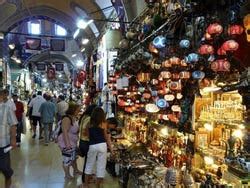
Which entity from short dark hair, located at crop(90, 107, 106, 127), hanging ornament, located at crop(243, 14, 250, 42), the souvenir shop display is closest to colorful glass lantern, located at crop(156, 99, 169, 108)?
the souvenir shop display

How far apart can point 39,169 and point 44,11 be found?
14696 millimetres

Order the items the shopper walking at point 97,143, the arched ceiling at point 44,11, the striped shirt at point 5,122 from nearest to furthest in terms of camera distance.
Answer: the striped shirt at point 5,122, the shopper walking at point 97,143, the arched ceiling at point 44,11

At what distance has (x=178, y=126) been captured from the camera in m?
6.67

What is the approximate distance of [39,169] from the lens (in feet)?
27.4

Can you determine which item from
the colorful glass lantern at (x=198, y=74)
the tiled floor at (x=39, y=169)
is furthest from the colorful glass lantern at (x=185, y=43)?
the tiled floor at (x=39, y=169)

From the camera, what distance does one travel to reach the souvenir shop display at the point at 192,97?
4.32 meters

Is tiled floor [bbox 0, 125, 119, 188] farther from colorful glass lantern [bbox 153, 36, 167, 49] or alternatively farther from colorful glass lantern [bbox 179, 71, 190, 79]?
colorful glass lantern [bbox 153, 36, 167, 49]

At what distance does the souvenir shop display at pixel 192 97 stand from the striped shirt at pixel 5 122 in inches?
73.2

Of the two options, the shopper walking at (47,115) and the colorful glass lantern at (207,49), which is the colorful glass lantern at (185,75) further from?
the shopper walking at (47,115)

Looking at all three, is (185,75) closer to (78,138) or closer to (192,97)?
(192,97)

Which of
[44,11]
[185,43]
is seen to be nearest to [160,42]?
[185,43]

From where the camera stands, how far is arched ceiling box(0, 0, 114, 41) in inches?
686

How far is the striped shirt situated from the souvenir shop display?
186 cm

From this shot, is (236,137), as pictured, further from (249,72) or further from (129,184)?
(129,184)
